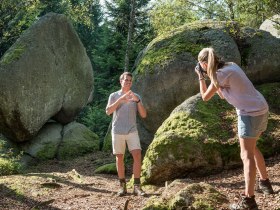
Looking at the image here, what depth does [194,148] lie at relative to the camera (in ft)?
25.0

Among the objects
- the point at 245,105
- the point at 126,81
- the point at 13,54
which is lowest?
the point at 245,105

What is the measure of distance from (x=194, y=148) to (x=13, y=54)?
9.32m

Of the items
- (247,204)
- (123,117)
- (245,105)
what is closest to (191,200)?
(247,204)

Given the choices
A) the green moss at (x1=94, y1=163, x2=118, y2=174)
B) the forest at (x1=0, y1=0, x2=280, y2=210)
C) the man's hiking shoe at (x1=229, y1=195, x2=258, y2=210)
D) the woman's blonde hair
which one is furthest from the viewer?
the green moss at (x1=94, y1=163, x2=118, y2=174)

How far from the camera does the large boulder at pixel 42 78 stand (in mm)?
13555

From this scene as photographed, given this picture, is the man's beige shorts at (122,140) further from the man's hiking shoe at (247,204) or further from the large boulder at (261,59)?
the large boulder at (261,59)

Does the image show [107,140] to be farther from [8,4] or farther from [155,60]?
[8,4]

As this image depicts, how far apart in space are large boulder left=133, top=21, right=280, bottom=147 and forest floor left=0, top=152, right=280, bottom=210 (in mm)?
3005

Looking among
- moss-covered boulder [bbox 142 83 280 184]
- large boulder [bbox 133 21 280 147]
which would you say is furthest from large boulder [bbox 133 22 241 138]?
moss-covered boulder [bbox 142 83 280 184]

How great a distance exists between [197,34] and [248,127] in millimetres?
7512

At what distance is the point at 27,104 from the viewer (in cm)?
1394

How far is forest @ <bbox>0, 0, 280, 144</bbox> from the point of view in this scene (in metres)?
15.6

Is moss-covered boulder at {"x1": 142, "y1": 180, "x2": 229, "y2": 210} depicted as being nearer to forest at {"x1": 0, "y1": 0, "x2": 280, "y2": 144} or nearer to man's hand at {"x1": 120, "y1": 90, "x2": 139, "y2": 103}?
man's hand at {"x1": 120, "y1": 90, "x2": 139, "y2": 103}

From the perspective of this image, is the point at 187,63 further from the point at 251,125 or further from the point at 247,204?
the point at 247,204
